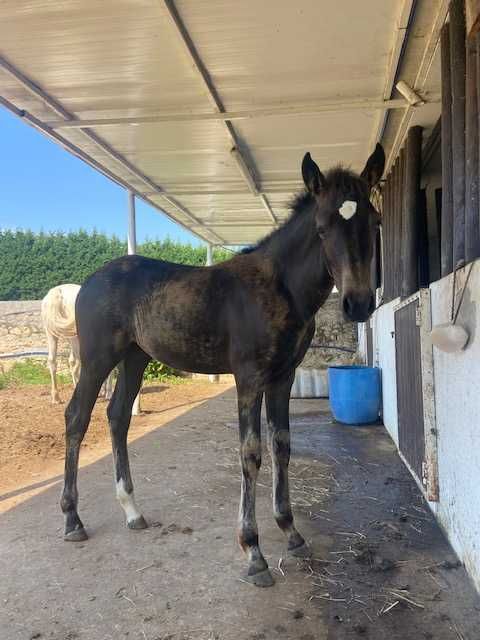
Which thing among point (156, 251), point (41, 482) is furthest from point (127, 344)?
point (156, 251)

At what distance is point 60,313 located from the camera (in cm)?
825

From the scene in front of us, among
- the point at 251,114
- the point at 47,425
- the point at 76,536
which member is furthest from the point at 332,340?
the point at 76,536

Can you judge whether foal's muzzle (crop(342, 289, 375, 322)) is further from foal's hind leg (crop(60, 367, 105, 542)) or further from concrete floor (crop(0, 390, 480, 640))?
foal's hind leg (crop(60, 367, 105, 542))

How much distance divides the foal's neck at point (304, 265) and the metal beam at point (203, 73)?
1.46 m

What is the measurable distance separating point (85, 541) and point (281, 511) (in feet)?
4.10

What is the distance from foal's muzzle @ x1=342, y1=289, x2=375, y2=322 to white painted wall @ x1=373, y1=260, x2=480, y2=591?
471 mm

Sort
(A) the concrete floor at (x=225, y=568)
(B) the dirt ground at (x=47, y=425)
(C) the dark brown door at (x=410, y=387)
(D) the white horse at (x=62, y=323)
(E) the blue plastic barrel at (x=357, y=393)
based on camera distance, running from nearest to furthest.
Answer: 1. (A) the concrete floor at (x=225, y=568)
2. (C) the dark brown door at (x=410, y=387)
3. (B) the dirt ground at (x=47, y=425)
4. (E) the blue plastic barrel at (x=357, y=393)
5. (D) the white horse at (x=62, y=323)

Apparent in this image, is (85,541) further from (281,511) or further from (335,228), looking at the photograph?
(335,228)

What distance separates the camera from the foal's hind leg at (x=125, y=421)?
322 cm

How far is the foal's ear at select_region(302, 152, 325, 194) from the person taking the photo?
101 inches

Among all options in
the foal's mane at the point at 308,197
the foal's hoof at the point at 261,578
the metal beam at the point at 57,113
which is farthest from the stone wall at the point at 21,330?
the foal's hoof at the point at 261,578

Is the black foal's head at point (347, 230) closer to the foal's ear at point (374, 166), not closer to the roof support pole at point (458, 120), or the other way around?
the foal's ear at point (374, 166)

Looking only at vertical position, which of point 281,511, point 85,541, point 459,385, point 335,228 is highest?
point 335,228

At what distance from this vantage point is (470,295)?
2.31 m
